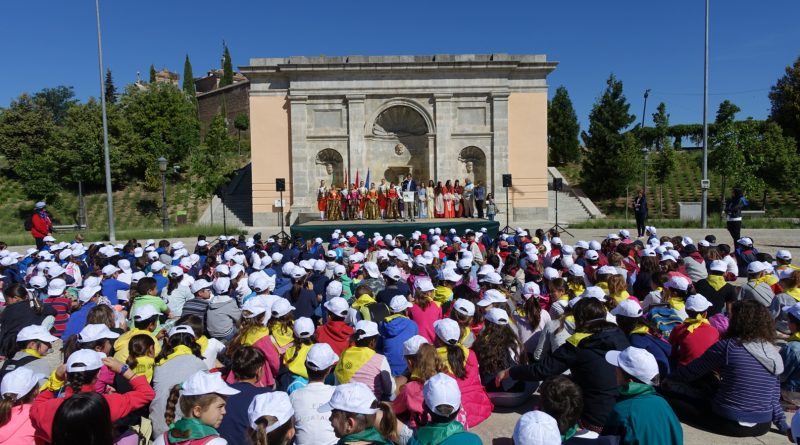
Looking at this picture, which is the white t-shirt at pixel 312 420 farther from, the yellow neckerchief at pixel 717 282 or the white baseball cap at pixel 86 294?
the yellow neckerchief at pixel 717 282

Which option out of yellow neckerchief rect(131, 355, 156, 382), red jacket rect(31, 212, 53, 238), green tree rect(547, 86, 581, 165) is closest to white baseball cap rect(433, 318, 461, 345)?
yellow neckerchief rect(131, 355, 156, 382)

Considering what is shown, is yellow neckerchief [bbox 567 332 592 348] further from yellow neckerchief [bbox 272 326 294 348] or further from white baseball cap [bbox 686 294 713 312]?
yellow neckerchief [bbox 272 326 294 348]

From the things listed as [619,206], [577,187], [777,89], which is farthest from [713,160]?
[777,89]

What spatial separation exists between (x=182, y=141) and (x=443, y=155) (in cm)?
2348

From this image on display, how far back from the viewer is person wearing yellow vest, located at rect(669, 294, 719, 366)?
5.26 m

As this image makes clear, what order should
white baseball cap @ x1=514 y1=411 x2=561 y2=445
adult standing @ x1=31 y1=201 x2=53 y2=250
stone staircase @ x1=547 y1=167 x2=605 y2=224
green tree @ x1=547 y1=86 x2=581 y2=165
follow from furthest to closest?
green tree @ x1=547 y1=86 x2=581 y2=165 < stone staircase @ x1=547 y1=167 x2=605 y2=224 < adult standing @ x1=31 y1=201 x2=53 y2=250 < white baseball cap @ x1=514 y1=411 x2=561 y2=445

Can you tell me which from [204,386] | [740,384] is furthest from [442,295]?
[204,386]

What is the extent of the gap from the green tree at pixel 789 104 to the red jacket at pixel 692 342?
38.0 meters

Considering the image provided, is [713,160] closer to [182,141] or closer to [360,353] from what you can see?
[360,353]

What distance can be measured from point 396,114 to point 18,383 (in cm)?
2716

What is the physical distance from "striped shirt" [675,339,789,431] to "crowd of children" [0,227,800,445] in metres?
0.01

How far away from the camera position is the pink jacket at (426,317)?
628cm

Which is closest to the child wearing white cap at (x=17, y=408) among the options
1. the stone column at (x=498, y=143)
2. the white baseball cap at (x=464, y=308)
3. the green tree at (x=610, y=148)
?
the white baseball cap at (x=464, y=308)

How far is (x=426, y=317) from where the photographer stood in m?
6.37
